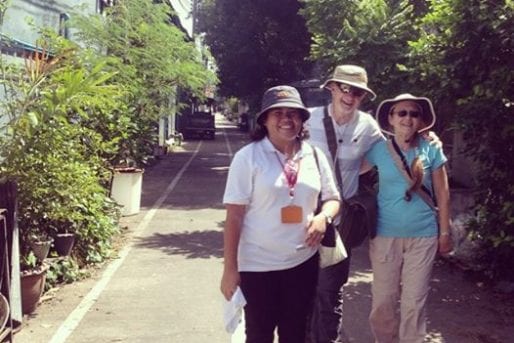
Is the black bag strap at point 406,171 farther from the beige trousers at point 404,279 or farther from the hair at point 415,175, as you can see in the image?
the beige trousers at point 404,279

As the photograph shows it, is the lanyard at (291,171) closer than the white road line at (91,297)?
Yes

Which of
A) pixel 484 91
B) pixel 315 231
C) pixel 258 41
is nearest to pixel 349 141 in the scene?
pixel 315 231

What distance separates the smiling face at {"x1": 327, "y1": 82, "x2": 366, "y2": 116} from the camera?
159 inches

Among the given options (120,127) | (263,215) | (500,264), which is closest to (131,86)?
(120,127)

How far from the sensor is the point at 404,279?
4.10 m

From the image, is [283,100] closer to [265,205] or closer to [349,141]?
[265,205]

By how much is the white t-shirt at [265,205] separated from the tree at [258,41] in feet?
51.4

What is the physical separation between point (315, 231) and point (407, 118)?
123cm

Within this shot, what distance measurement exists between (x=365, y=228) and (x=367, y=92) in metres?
0.89

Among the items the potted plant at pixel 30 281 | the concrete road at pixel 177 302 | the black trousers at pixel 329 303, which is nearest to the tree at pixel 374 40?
the concrete road at pixel 177 302

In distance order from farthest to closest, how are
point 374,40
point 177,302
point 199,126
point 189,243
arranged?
point 199,126 < point 189,243 < point 374,40 < point 177,302

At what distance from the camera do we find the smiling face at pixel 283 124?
3.29 meters

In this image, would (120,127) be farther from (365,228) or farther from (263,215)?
(263,215)

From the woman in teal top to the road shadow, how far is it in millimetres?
4165
